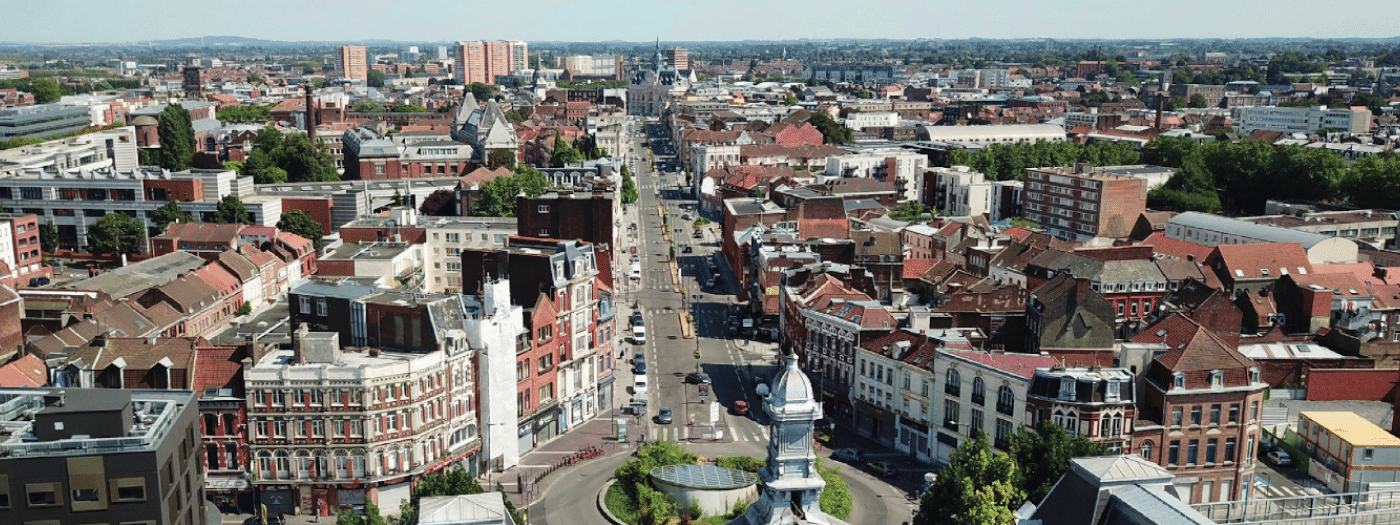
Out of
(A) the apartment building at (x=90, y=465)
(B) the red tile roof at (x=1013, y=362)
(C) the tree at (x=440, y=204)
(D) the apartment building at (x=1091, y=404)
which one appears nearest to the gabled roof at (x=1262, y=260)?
(B) the red tile roof at (x=1013, y=362)

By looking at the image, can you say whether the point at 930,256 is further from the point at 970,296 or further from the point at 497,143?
the point at 497,143

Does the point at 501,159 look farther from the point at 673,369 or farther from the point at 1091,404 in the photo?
the point at 1091,404

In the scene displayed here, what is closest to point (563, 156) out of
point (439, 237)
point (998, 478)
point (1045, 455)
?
point (439, 237)

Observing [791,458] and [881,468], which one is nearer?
[791,458]

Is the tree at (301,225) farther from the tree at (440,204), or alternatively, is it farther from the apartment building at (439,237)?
the tree at (440,204)

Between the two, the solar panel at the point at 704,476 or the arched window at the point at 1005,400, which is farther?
the arched window at the point at 1005,400

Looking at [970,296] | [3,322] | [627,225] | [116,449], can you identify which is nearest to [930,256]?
[970,296]

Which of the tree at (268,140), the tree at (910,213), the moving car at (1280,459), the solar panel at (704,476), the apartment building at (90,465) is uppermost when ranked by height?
the apartment building at (90,465)

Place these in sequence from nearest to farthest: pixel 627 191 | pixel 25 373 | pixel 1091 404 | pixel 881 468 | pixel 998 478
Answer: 1. pixel 998 478
2. pixel 1091 404
3. pixel 25 373
4. pixel 881 468
5. pixel 627 191
